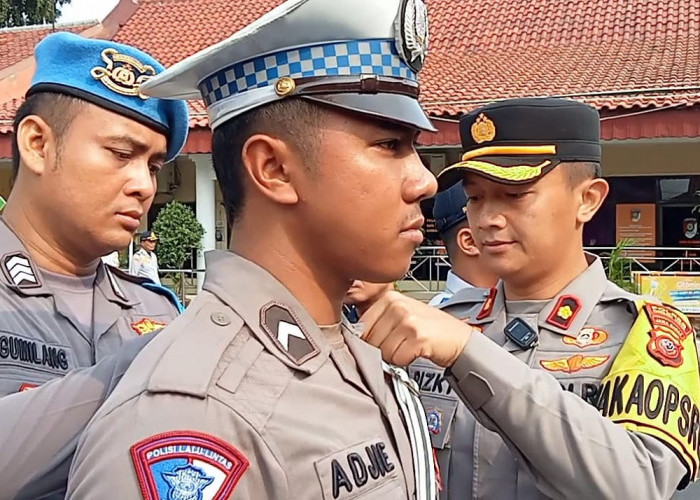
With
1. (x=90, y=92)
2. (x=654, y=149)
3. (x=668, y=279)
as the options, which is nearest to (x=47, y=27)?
(x=654, y=149)

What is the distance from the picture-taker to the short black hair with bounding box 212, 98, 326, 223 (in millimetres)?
1152

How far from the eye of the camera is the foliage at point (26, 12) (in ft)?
75.9

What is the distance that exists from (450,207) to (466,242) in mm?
229

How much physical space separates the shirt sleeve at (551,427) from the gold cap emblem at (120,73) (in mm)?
940

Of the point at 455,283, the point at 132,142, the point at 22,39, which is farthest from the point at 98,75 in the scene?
Result: the point at 22,39

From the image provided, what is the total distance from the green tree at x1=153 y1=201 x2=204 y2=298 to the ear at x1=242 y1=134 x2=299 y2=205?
10.1 meters

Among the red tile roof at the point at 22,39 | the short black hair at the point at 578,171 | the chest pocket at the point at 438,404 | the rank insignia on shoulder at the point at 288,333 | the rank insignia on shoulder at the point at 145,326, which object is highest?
the red tile roof at the point at 22,39

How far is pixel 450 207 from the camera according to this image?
3.33 metres

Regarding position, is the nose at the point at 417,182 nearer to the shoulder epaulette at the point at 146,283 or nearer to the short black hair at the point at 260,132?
the short black hair at the point at 260,132

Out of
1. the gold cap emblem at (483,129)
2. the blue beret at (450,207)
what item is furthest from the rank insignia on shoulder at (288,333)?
the blue beret at (450,207)

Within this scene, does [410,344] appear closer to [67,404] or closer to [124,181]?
[67,404]

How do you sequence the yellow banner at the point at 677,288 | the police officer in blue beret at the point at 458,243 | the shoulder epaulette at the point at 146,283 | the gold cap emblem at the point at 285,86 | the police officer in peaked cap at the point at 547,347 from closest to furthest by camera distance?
the gold cap emblem at the point at 285,86, the police officer in peaked cap at the point at 547,347, the shoulder epaulette at the point at 146,283, the police officer in blue beret at the point at 458,243, the yellow banner at the point at 677,288

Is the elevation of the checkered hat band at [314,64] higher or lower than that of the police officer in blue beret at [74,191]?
higher

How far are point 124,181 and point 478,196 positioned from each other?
0.84 metres
